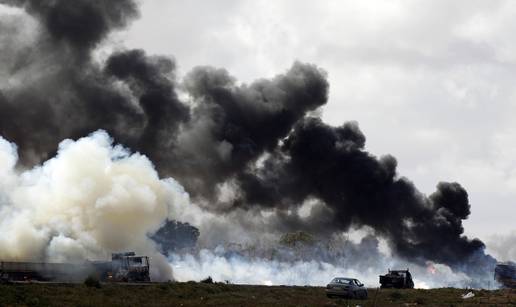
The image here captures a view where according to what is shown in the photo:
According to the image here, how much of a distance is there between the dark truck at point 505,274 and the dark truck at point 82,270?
2082 inches

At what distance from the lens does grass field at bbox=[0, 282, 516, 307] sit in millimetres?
49344

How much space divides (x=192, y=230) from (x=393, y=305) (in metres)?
83.3

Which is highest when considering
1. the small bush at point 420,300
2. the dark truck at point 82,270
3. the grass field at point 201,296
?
the dark truck at point 82,270

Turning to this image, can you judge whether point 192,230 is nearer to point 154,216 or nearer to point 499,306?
point 154,216

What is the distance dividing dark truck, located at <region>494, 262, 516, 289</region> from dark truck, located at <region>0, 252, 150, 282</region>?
52.9m

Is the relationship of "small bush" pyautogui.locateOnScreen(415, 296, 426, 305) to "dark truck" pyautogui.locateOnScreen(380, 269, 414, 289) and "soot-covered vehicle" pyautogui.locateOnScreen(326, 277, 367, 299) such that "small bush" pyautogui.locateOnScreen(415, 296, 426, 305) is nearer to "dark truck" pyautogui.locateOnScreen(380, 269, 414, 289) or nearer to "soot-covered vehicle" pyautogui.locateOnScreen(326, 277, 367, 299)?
"soot-covered vehicle" pyautogui.locateOnScreen(326, 277, 367, 299)

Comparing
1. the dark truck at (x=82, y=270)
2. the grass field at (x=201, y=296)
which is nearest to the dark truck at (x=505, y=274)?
the grass field at (x=201, y=296)

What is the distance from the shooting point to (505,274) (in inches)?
4279

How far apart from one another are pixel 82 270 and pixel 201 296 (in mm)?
19956

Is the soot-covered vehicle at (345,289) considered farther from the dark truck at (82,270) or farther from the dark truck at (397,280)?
the dark truck at (82,270)

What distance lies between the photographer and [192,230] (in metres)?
139

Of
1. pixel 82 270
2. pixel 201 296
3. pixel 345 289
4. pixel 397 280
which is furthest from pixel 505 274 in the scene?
pixel 201 296

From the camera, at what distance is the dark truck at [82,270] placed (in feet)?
234

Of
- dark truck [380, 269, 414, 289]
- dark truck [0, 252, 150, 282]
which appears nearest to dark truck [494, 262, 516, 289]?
dark truck [380, 269, 414, 289]
